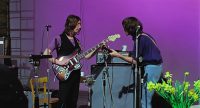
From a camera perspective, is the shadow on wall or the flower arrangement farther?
the flower arrangement

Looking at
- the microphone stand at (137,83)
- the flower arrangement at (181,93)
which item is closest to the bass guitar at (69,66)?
the microphone stand at (137,83)

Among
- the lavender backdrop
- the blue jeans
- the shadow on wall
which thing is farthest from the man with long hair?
the shadow on wall

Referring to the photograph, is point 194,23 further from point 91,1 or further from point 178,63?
point 91,1

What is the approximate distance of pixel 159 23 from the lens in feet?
18.6

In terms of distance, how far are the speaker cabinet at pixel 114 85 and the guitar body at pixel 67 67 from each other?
0.40m

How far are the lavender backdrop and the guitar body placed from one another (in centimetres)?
141

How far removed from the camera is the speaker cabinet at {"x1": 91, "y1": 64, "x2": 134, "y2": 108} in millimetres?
4938

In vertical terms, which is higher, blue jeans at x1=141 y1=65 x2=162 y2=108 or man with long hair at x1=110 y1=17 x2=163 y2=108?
man with long hair at x1=110 y1=17 x2=163 y2=108

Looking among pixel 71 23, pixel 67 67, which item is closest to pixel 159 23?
pixel 71 23

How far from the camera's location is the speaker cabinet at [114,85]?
4938mm

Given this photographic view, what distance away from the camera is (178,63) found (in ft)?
18.3

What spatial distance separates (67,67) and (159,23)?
5.62ft

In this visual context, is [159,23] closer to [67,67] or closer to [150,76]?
[150,76]

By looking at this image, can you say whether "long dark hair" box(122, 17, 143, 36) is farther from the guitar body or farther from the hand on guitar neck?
the hand on guitar neck
